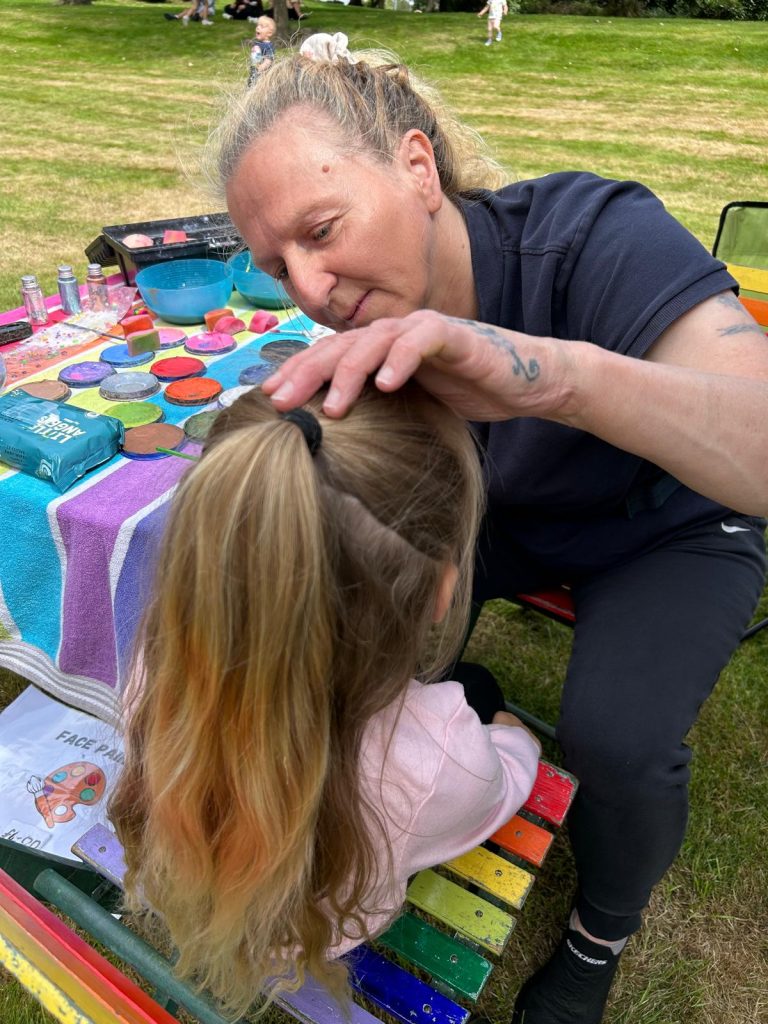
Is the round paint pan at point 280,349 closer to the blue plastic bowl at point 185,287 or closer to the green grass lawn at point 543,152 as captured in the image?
the blue plastic bowl at point 185,287

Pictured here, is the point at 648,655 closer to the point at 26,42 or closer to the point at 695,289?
the point at 695,289

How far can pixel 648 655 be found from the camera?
1.26 meters

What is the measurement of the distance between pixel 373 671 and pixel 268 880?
10.8 inches

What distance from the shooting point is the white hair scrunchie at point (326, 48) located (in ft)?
4.50

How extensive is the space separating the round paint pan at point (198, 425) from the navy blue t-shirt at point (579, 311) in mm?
512

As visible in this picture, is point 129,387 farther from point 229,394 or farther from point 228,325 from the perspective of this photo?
point 228,325

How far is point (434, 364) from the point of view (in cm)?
90

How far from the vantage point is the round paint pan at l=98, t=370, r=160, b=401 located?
5.32 feet

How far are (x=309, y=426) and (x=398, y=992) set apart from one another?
854mm

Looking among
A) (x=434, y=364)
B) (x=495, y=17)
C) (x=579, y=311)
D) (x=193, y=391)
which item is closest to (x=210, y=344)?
(x=193, y=391)

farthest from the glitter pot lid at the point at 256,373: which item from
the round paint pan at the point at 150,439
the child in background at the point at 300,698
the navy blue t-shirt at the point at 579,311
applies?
the child in background at the point at 300,698

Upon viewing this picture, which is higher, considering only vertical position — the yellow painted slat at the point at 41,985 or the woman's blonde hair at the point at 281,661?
the woman's blonde hair at the point at 281,661

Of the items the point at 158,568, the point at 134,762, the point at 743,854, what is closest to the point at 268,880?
the point at 134,762

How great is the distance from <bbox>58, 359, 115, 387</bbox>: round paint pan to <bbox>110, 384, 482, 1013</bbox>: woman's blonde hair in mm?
817
